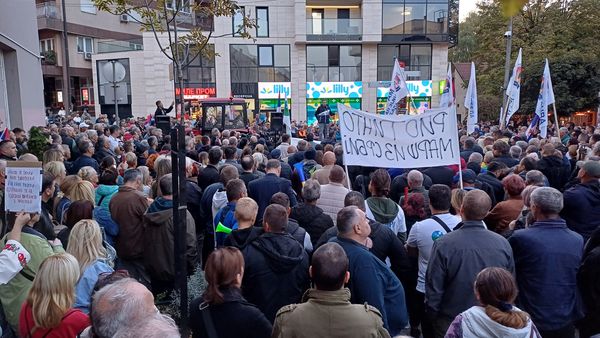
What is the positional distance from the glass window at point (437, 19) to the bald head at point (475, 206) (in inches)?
1278

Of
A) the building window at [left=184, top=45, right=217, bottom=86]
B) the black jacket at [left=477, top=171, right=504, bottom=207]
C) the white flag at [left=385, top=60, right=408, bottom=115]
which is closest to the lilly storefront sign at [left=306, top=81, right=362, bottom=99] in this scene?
the building window at [left=184, top=45, right=217, bottom=86]

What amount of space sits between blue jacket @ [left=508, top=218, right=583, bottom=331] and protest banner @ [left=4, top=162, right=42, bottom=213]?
12.8 ft

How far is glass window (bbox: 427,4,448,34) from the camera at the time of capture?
33.5 meters

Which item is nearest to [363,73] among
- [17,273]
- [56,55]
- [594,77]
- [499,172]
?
[594,77]

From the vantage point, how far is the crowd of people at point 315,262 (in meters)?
2.79

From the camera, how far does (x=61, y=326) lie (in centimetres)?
290

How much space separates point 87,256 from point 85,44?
1563 inches

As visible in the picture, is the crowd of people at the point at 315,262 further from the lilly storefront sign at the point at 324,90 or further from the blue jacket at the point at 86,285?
the lilly storefront sign at the point at 324,90

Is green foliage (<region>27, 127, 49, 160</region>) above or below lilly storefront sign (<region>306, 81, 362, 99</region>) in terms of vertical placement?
below

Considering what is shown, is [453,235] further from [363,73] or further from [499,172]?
[363,73]

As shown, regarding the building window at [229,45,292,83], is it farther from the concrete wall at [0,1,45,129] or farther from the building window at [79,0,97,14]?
the concrete wall at [0,1,45,129]

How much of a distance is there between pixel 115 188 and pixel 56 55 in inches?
1452

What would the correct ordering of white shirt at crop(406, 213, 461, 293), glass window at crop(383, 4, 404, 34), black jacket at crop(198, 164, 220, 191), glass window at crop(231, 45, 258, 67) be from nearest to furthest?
white shirt at crop(406, 213, 461, 293), black jacket at crop(198, 164, 220, 191), glass window at crop(383, 4, 404, 34), glass window at crop(231, 45, 258, 67)

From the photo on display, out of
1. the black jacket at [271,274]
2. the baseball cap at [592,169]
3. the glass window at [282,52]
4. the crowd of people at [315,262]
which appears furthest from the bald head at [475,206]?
the glass window at [282,52]
